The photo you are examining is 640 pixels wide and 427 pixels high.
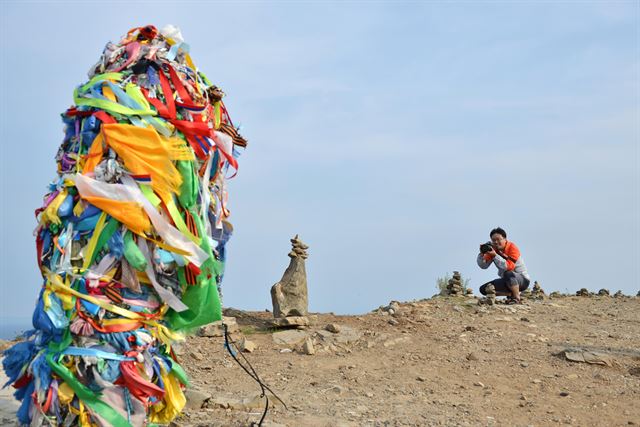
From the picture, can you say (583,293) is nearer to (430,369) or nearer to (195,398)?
(430,369)

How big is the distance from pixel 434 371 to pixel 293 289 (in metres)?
3.20

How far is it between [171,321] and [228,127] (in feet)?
5.16

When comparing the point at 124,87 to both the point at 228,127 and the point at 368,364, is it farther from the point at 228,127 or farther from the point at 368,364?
the point at 368,364

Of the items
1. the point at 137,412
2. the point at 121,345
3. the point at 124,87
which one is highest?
the point at 124,87

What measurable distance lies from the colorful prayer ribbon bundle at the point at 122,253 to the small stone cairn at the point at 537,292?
35.9 feet

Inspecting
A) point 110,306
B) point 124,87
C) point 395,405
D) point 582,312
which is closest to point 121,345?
point 110,306

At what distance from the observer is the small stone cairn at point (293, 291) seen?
11.6 metres

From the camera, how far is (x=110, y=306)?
5016 millimetres

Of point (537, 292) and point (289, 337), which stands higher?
point (537, 292)

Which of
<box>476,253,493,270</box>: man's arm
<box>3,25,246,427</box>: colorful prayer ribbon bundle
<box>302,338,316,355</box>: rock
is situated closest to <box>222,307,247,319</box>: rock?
<box>302,338,316,355</box>: rock

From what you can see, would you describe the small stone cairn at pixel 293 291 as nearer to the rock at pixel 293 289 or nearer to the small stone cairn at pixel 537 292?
the rock at pixel 293 289

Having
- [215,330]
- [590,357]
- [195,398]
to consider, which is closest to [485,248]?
[590,357]

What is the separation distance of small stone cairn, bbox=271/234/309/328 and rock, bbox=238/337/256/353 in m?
1.15

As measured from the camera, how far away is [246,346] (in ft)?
32.9
